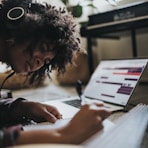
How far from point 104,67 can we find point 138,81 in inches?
14.3

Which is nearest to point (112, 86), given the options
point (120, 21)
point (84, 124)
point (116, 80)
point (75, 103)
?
point (116, 80)

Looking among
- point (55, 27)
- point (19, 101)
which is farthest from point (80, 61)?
point (55, 27)

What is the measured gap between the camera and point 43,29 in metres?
0.64

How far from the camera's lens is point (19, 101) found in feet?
2.78

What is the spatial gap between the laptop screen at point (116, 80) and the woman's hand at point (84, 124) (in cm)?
54

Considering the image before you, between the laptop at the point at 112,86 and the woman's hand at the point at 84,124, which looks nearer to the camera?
the woman's hand at the point at 84,124

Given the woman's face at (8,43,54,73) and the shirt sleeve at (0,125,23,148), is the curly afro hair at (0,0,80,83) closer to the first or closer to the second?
the woman's face at (8,43,54,73)

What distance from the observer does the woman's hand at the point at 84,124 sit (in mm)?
461

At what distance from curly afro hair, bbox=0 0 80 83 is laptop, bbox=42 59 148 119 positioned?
1.02 ft

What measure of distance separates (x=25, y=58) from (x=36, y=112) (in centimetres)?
21

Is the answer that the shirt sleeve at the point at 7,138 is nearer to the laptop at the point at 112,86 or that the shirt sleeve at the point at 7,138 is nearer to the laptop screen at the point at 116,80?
the laptop at the point at 112,86

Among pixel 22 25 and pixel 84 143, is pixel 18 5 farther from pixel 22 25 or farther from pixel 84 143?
pixel 84 143

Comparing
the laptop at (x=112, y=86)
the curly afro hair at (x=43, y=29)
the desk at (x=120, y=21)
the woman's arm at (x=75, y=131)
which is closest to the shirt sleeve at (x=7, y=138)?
the woman's arm at (x=75, y=131)

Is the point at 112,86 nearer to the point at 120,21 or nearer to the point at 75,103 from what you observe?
the point at 75,103
